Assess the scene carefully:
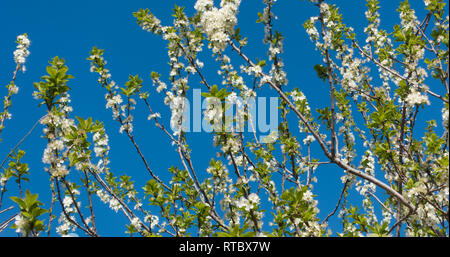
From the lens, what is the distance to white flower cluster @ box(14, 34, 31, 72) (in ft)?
17.9

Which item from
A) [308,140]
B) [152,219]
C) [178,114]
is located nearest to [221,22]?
[178,114]

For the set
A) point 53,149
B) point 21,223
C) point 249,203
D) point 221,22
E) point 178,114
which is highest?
point 221,22

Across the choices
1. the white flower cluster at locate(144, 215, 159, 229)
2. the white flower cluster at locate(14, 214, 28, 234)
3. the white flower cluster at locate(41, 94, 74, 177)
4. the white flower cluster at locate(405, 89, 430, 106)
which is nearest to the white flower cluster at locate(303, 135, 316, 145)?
the white flower cluster at locate(405, 89, 430, 106)

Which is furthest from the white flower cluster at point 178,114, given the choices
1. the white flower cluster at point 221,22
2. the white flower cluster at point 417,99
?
the white flower cluster at point 417,99

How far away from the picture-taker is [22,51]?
5.63 meters

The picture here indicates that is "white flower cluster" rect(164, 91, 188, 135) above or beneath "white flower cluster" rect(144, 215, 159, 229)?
above

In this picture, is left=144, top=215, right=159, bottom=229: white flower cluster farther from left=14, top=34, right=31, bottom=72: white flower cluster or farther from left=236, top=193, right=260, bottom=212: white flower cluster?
left=14, top=34, right=31, bottom=72: white flower cluster

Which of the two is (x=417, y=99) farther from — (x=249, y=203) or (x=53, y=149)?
(x=53, y=149)

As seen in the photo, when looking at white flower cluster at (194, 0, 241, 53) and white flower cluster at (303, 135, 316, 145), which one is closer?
white flower cluster at (194, 0, 241, 53)

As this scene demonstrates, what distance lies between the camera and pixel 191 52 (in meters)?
5.34

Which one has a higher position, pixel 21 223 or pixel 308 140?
pixel 308 140
